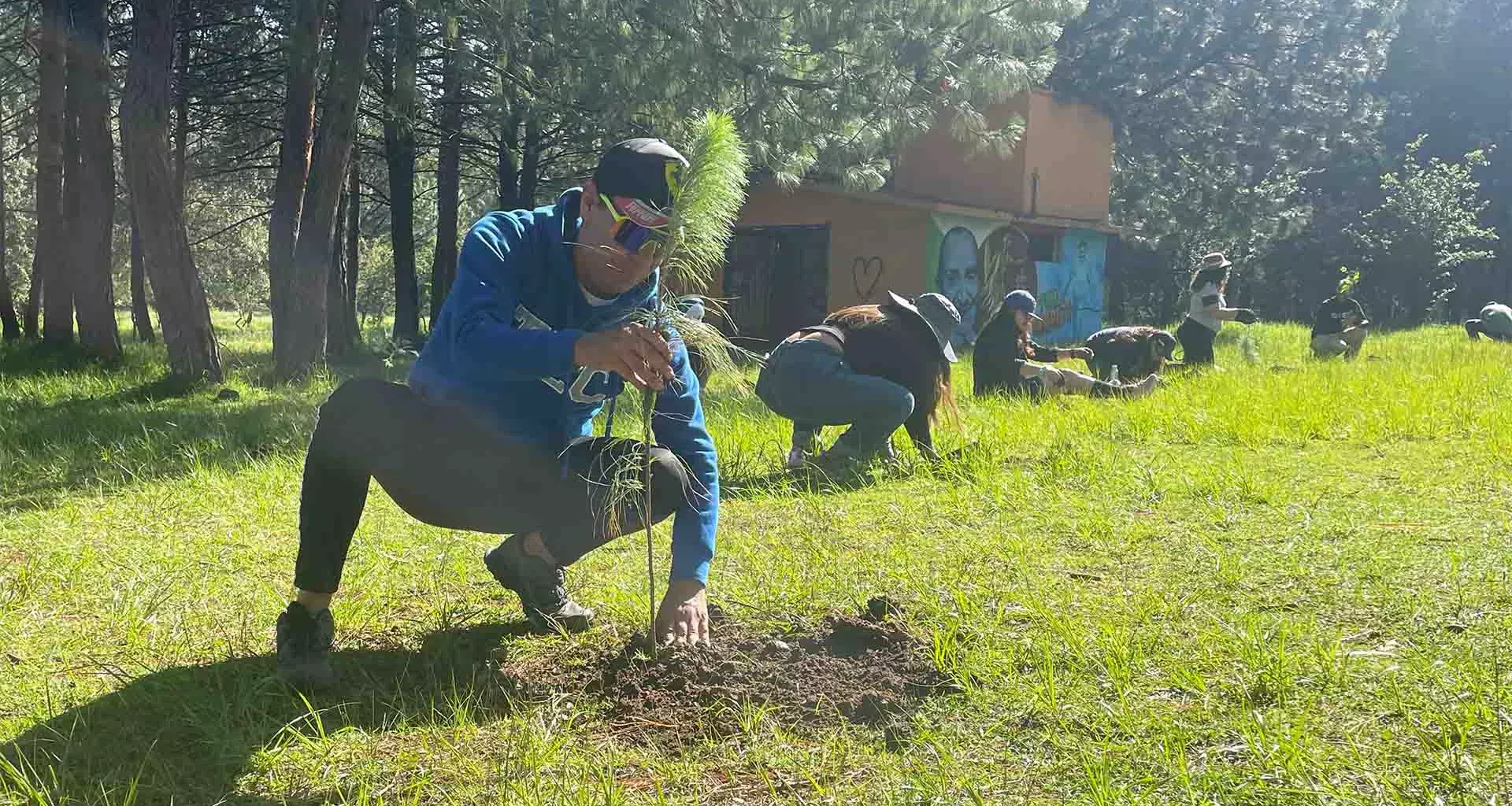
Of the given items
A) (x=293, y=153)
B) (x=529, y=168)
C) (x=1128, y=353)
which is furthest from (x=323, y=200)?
(x=1128, y=353)

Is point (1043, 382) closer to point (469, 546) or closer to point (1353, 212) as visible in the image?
point (469, 546)

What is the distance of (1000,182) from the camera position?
20719 millimetres

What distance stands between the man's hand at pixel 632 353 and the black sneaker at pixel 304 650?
1.09 meters

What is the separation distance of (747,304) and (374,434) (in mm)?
18785

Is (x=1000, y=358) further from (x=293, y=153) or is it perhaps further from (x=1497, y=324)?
(x=1497, y=324)

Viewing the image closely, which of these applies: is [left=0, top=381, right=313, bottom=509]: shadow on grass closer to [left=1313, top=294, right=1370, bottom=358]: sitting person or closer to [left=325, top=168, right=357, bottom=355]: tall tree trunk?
[left=325, top=168, right=357, bottom=355]: tall tree trunk

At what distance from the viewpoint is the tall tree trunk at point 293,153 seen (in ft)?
33.5

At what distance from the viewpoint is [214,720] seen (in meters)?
2.62

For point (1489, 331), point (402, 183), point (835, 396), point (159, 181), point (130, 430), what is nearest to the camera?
point (835, 396)

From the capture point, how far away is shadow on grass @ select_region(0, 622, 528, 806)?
2.32m

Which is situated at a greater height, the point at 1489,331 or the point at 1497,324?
the point at 1497,324

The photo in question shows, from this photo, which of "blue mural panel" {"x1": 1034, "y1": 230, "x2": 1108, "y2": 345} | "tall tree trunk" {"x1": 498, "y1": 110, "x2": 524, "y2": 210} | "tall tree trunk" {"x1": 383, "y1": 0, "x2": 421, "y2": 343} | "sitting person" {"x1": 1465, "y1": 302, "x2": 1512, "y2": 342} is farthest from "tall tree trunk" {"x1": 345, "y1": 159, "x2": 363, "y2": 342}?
"sitting person" {"x1": 1465, "y1": 302, "x2": 1512, "y2": 342}

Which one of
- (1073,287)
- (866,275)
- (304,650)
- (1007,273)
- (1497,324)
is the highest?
(1007,273)

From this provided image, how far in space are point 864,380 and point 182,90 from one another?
40.3 ft
